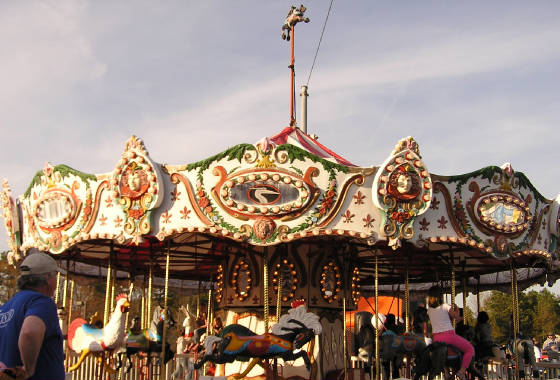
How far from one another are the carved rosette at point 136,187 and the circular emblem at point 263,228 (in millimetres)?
1655

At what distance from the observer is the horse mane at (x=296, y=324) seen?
402 inches

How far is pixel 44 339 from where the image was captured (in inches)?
131

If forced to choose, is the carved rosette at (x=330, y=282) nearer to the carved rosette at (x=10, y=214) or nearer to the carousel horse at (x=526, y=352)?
the carousel horse at (x=526, y=352)

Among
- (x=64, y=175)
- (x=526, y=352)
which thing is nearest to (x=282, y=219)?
(x=64, y=175)

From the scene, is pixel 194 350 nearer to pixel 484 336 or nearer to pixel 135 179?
pixel 135 179

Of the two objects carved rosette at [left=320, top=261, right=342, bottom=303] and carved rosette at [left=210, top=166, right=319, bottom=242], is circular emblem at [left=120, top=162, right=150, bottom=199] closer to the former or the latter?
carved rosette at [left=210, top=166, right=319, bottom=242]

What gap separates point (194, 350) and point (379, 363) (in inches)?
168

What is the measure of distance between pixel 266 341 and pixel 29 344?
6.98 meters

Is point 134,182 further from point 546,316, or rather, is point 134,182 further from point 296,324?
point 546,316

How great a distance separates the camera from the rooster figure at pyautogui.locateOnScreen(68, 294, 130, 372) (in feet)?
33.7

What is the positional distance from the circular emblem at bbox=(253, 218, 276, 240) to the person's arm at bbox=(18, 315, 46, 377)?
271 inches

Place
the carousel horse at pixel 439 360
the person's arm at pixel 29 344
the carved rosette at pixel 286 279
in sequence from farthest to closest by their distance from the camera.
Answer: the carved rosette at pixel 286 279 → the carousel horse at pixel 439 360 → the person's arm at pixel 29 344

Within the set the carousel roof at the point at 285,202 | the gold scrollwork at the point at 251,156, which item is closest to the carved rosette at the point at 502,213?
the carousel roof at the point at 285,202

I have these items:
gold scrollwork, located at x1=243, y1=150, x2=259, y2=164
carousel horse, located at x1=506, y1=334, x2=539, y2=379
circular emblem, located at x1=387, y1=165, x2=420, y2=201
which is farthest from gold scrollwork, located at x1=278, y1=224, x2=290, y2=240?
carousel horse, located at x1=506, y1=334, x2=539, y2=379
